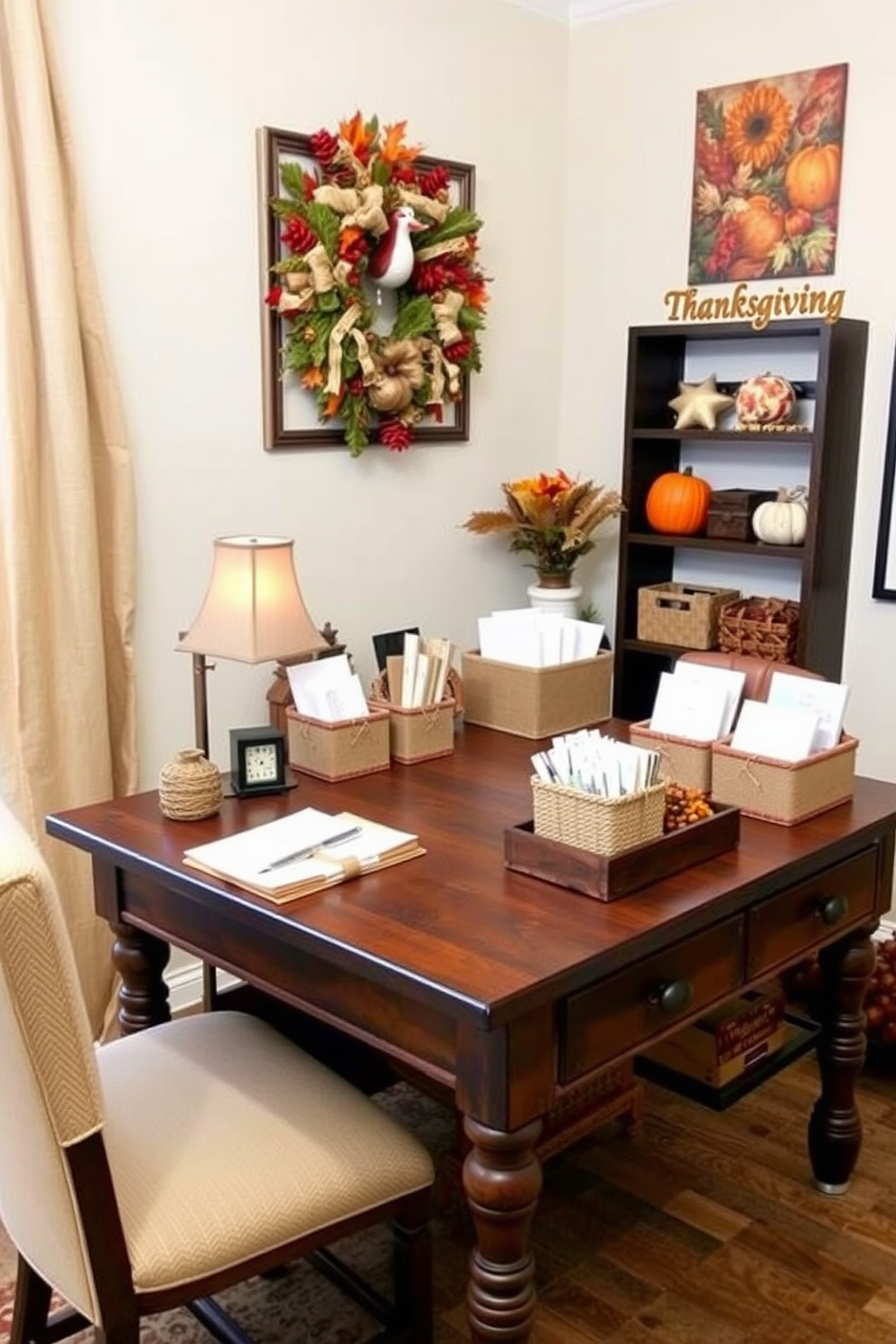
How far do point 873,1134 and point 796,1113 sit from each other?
0.53 ft

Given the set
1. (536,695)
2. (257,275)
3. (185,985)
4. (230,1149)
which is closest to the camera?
(230,1149)

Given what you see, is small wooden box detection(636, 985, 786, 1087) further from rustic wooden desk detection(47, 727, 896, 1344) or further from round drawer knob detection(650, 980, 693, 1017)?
round drawer knob detection(650, 980, 693, 1017)

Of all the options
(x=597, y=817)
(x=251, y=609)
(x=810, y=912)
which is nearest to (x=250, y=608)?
(x=251, y=609)

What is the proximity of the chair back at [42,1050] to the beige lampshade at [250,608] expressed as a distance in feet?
2.48

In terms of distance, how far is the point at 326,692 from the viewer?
2271 millimetres

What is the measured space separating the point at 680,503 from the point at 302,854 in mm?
1909

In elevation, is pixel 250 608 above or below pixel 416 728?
above

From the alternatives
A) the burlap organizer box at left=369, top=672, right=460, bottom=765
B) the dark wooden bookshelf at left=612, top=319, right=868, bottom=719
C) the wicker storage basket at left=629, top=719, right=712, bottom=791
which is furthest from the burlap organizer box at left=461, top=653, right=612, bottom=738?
the dark wooden bookshelf at left=612, top=319, right=868, bottom=719

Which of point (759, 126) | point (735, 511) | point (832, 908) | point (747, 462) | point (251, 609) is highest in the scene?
point (759, 126)

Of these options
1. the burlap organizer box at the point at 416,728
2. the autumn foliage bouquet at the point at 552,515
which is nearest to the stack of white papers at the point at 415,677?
the burlap organizer box at the point at 416,728

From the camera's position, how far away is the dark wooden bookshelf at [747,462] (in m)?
3.04

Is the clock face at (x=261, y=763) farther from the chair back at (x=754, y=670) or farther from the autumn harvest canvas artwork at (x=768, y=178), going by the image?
the autumn harvest canvas artwork at (x=768, y=178)

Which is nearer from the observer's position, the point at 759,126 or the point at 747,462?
the point at 759,126

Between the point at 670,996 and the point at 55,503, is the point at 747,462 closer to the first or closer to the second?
the point at 55,503
